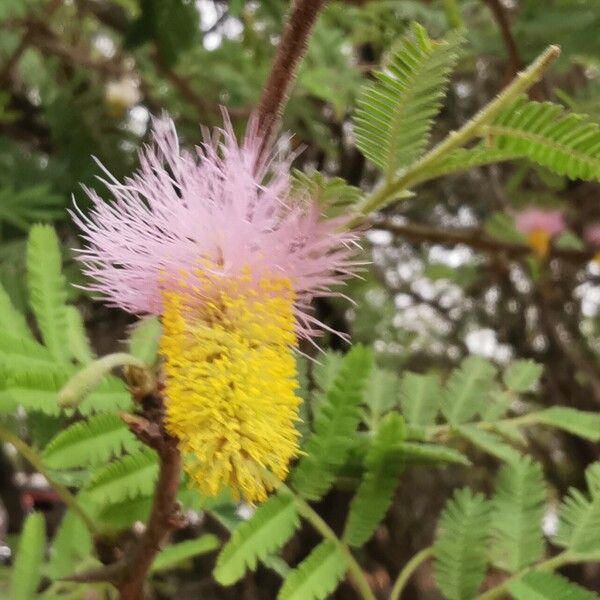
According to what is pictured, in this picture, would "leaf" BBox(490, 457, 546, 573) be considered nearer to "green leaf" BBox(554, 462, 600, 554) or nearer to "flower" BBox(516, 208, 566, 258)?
"green leaf" BBox(554, 462, 600, 554)

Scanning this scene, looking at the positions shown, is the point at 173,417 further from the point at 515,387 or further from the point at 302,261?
the point at 515,387

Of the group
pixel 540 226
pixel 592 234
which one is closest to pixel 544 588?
pixel 540 226

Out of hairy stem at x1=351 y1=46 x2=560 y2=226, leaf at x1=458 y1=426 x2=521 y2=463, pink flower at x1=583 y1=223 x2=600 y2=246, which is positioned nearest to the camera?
hairy stem at x1=351 y1=46 x2=560 y2=226

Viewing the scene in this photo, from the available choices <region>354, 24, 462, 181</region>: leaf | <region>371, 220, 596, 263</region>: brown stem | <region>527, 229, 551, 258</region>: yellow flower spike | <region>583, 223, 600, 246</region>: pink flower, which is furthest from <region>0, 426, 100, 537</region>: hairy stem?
<region>583, 223, 600, 246</region>: pink flower

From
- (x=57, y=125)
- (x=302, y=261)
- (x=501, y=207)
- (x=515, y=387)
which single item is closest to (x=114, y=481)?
(x=302, y=261)

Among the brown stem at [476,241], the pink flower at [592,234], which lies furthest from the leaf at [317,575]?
the pink flower at [592,234]

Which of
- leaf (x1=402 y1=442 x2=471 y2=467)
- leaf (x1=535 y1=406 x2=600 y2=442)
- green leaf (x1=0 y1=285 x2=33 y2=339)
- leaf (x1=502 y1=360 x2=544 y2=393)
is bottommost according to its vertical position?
leaf (x1=402 y1=442 x2=471 y2=467)
